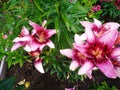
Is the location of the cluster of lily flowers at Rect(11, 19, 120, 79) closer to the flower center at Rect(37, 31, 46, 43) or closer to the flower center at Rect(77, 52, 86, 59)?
the flower center at Rect(77, 52, 86, 59)

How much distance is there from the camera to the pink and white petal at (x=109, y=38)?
850mm

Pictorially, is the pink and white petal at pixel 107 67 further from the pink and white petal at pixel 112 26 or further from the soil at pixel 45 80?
the soil at pixel 45 80

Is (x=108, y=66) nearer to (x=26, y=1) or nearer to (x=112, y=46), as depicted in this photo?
(x=112, y=46)

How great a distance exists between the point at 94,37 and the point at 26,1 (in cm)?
70

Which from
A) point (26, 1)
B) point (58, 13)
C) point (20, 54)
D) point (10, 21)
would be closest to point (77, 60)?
point (58, 13)

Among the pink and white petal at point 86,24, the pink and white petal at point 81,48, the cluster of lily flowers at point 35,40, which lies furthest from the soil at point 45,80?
the pink and white petal at point 81,48

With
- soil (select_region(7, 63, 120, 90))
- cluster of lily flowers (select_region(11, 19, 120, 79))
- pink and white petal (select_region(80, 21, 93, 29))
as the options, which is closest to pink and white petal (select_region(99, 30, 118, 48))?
cluster of lily flowers (select_region(11, 19, 120, 79))

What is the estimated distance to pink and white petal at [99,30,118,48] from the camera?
0.85 metres

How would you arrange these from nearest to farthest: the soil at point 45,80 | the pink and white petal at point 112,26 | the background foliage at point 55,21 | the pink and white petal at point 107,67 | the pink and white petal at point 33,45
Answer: the pink and white petal at point 107,67 → the pink and white petal at point 112,26 → the pink and white petal at point 33,45 → the background foliage at point 55,21 → the soil at point 45,80

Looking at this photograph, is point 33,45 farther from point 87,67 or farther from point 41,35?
point 87,67

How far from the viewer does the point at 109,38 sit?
857 millimetres

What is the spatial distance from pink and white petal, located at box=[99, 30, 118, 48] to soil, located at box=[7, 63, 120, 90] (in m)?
1.47

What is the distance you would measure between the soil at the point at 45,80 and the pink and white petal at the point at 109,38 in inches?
57.8

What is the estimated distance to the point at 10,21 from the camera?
1.94m
